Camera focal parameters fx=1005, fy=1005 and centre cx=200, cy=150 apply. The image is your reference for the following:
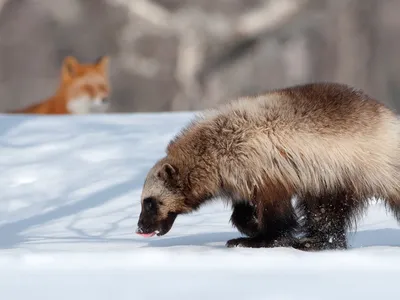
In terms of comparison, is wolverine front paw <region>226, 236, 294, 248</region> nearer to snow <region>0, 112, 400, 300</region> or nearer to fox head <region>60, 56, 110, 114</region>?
snow <region>0, 112, 400, 300</region>

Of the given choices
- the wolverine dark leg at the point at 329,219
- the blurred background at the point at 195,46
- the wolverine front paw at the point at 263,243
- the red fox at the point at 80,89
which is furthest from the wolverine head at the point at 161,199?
the blurred background at the point at 195,46

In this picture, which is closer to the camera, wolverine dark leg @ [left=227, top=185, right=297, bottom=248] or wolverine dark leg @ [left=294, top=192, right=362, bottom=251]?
wolverine dark leg @ [left=227, top=185, right=297, bottom=248]

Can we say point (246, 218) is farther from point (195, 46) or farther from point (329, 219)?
point (195, 46)

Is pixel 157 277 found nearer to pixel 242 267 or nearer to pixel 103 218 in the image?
pixel 242 267

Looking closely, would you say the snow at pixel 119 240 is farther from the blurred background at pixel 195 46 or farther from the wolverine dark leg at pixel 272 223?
the blurred background at pixel 195 46

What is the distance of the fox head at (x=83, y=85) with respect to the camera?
12.4m

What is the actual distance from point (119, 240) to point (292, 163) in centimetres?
118

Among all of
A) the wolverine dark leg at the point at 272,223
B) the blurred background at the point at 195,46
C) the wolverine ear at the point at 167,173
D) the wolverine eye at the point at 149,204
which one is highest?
the blurred background at the point at 195,46

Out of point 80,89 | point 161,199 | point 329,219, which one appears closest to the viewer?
point 329,219

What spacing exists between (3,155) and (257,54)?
32.8ft

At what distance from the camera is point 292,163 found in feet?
13.7

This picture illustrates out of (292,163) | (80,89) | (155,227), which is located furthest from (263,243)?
(80,89)

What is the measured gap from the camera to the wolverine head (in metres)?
4.41

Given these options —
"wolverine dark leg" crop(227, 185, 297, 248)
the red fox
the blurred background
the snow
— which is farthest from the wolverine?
the blurred background
